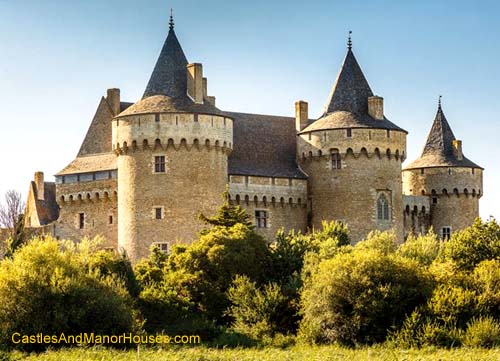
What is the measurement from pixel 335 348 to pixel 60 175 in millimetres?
25000

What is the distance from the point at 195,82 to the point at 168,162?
4331 millimetres

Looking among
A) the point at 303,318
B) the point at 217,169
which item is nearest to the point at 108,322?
the point at 303,318

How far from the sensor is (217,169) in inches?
2438

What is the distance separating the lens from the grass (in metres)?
42.0

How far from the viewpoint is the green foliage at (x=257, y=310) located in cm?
5081

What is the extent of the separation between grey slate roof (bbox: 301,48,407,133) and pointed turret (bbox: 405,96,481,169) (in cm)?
689

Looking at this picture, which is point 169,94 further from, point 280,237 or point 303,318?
point 303,318

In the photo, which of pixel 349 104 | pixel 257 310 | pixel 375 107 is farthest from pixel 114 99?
pixel 257 310

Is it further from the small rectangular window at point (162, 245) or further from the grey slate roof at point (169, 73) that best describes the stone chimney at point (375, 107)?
the small rectangular window at point (162, 245)

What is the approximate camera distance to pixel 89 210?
215ft

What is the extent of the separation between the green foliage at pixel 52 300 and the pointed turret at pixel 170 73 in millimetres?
15940

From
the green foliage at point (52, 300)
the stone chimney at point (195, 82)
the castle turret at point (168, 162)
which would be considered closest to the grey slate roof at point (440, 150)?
the castle turret at point (168, 162)

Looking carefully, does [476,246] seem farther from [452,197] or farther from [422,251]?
[452,197]

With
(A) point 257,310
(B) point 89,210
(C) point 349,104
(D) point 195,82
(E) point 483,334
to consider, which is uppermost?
(D) point 195,82
